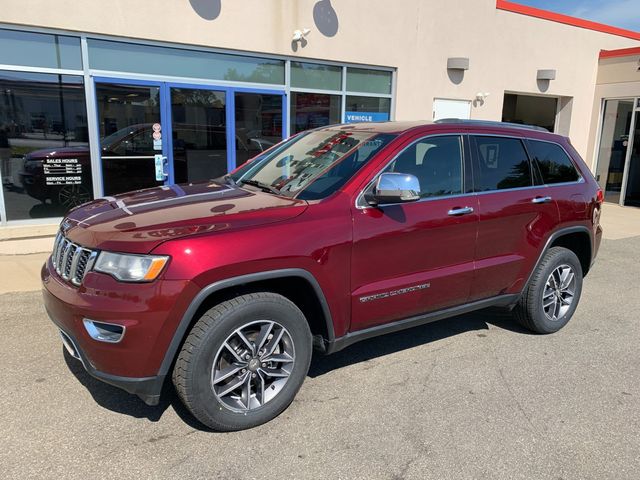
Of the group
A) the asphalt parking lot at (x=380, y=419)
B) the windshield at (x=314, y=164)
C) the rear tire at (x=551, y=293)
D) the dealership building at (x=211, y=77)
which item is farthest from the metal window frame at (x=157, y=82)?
the rear tire at (x=551, y=293)

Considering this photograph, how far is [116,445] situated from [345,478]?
4.31 feet

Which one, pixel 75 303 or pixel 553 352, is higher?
pixel 75 303

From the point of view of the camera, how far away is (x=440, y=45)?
11117 mm

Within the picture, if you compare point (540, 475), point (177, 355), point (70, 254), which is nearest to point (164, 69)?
point (70, 254)

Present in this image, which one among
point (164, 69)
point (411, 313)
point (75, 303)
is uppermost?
point (164, 69)

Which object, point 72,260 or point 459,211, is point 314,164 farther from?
point 72,260

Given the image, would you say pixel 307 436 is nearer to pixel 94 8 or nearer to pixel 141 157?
pixel 141 157

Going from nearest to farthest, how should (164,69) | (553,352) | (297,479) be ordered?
(297,479) → (553,352) → (164,69)

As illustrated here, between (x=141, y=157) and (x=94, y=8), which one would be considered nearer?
(x=94, y=8)

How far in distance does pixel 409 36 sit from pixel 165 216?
29.7 feet

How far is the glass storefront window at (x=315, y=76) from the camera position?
9508 millimetres

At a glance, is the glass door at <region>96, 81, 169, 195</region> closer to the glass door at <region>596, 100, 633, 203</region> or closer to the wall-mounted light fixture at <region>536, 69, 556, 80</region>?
the wall-mounted light fixture at <region>536, 69, 556, 80</region>

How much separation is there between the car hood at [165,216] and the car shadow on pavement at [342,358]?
3.66 ft

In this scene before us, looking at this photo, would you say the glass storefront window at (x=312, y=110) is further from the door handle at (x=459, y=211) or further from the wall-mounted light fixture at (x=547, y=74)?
the door handle at (x=459, y=211)
